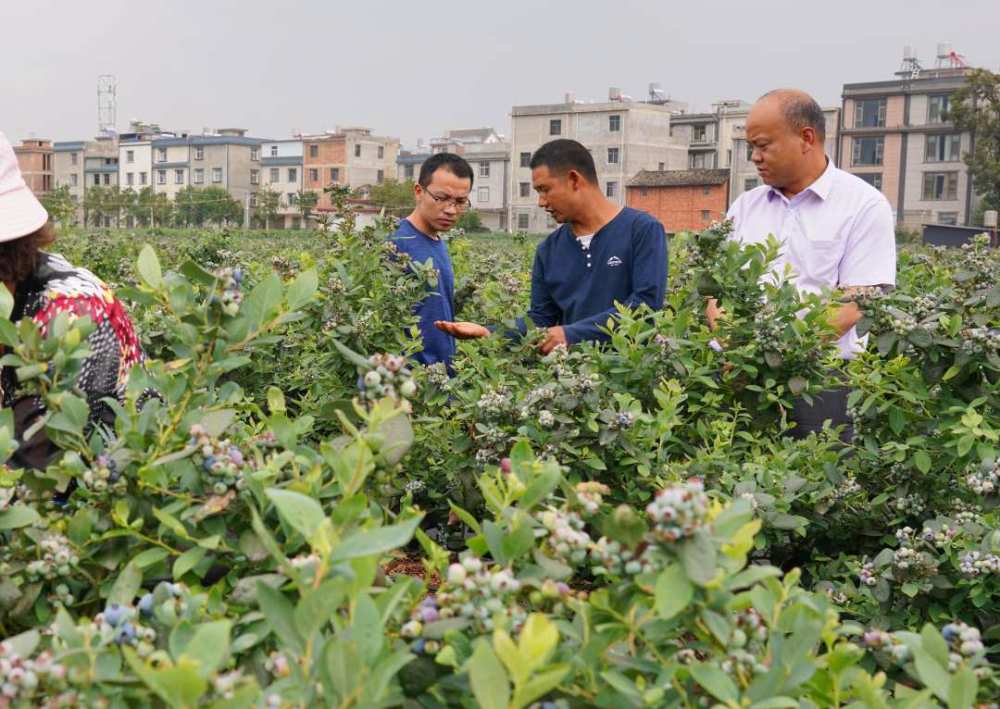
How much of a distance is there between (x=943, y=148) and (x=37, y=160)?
7723 cm

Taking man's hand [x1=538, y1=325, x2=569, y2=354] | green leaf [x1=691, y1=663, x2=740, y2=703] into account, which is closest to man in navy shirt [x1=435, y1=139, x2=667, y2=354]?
man's hand [x1=538, y1=325, x2=569, y2=354]

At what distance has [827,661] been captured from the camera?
1.38 metres

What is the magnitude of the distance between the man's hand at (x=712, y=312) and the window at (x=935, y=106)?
230ft

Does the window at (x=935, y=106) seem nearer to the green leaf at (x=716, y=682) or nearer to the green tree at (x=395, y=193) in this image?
the green tree at (x=395, y=193)

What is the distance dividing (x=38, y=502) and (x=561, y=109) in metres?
77.4

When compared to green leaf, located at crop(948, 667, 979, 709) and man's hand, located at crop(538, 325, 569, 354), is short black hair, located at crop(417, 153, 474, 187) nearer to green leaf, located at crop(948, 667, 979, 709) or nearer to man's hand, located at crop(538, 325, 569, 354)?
man's hand, located at crop(538, 325, 569, 354)

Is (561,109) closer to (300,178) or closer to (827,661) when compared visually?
(300,178)

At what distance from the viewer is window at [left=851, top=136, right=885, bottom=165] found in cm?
7025

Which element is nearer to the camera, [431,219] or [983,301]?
[983,301]

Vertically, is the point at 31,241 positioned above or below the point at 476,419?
above

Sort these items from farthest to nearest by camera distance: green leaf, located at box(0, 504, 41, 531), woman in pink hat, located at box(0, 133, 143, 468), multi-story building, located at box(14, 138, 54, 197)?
multi-story building, located at box(14, 138, 54, 197) < woman in pink hat, located at box(0, 133, 143, 468) < green leaf, located at box(0, 504, 41, 531)

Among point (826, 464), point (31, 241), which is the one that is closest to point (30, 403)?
point (31, 241)

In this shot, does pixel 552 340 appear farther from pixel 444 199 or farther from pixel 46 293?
pixel 46 293

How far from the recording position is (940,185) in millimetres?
68625
